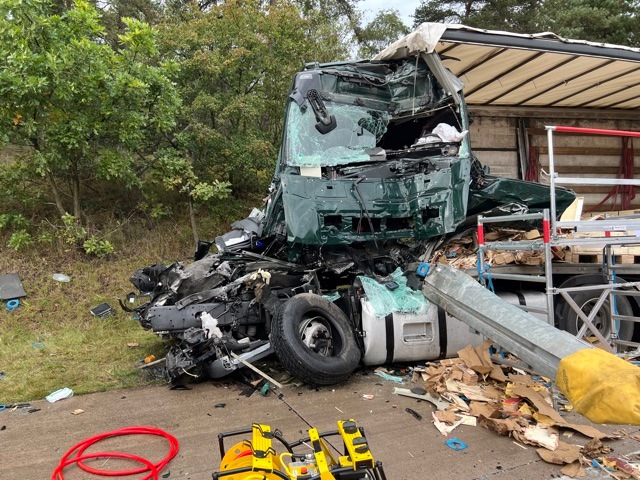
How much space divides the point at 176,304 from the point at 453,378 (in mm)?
2587

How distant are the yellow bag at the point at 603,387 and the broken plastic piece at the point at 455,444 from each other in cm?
101

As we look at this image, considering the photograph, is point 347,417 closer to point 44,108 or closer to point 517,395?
point 517,395

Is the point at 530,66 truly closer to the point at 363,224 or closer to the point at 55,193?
the point at 363,224

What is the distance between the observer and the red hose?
2.59 m

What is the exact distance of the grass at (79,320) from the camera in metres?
4.31

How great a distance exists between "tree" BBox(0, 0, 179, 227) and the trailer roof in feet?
12.0

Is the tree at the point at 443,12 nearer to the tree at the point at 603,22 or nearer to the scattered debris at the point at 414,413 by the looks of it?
the tree at the point at 603,22

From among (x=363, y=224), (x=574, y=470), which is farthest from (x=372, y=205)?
(x=574, y=470)

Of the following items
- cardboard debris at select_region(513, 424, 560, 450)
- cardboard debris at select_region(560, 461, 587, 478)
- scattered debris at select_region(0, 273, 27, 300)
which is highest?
scattered debris at select_region(0, 273, 27, 300)

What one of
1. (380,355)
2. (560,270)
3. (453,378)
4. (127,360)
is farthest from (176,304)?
(560,270)

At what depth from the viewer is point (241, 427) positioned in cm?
320

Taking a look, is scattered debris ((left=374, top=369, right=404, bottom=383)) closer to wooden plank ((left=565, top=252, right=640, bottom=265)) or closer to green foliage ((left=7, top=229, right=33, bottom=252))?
wooden plank ((left=565, top=252, right=640, bottom=265))

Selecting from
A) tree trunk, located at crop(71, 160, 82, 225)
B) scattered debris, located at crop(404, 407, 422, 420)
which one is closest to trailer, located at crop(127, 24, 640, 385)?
scattered debris, located at crop(404, 407, 422, 420)

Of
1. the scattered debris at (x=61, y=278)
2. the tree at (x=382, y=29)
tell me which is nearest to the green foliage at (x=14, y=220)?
the scattered debris at (x=61, y=278)
